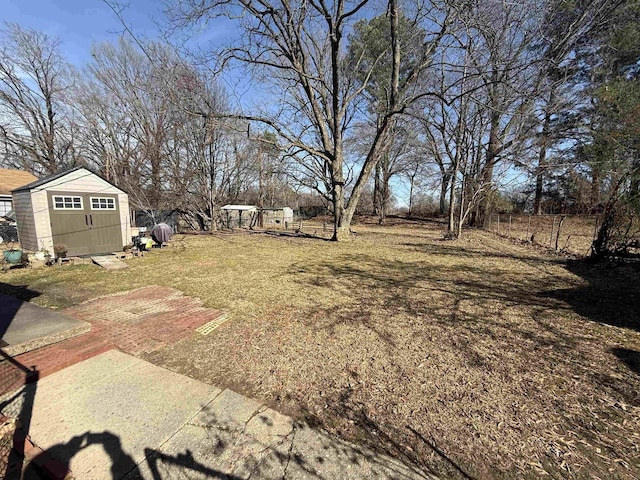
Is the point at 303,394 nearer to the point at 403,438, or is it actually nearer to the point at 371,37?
the point at 403,438

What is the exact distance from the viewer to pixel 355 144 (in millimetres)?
20875

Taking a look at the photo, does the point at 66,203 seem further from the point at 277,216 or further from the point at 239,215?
the point at 277,216

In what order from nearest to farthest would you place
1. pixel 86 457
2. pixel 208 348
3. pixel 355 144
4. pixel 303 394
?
1. pixel 86 457
2. pixel 303 394
3. pixel 208 348
4. pixel 355 144

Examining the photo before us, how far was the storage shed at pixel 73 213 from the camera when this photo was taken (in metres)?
7.89

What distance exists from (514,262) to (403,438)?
7757 mm

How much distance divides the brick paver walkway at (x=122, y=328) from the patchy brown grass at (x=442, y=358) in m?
0.36

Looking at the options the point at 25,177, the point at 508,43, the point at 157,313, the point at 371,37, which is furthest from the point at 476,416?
the point at 25,177

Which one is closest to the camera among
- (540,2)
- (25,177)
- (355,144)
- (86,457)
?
(86,457)

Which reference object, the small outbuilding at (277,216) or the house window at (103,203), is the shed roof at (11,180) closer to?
the house window at (103,203)

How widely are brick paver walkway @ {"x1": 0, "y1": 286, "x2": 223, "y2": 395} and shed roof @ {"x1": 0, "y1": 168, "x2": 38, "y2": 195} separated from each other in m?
15.6

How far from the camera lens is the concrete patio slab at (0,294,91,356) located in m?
2.78

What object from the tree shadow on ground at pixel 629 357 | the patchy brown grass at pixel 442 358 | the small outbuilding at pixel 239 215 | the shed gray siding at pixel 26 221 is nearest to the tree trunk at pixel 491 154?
the patchy brown grass at pixel 442 358

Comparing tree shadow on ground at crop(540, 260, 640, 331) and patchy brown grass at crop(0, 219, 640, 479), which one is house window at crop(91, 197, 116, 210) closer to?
patchy brown grass at crop(0, 219, 640, 479)

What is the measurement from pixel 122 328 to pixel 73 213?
7.64 meters
